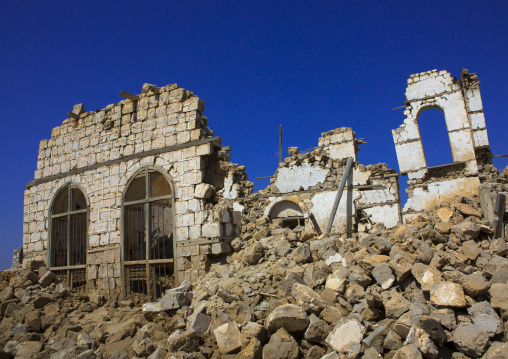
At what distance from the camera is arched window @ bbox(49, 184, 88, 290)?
9203 mm

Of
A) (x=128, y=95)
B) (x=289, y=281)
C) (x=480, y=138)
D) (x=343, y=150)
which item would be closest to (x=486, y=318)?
(x=289, y=281)

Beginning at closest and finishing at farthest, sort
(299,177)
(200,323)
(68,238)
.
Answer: (200,323), (68,238), (299,177)

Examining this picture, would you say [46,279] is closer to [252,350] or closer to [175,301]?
[175,301]

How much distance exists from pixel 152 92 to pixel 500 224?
287 inches

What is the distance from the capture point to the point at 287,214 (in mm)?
13266

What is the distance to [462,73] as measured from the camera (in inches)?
583

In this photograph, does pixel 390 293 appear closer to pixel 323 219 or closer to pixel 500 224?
pixel 500 224

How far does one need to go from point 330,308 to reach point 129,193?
19.4ft

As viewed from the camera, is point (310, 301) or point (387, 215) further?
point (387, 215)

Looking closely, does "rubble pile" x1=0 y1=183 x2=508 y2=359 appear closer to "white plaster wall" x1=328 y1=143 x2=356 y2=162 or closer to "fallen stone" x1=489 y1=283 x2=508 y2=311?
"fallen stone" x1=489 y1=283 x2=508 y2=311

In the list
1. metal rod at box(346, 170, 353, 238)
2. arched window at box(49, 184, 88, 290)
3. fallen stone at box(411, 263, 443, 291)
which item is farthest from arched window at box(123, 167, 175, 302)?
metal rod at box(346, 170, 353, 238)

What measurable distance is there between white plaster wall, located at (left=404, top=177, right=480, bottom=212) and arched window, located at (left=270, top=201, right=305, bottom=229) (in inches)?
165

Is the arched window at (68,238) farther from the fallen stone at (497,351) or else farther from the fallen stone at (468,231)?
the fallen stone at (497,351)

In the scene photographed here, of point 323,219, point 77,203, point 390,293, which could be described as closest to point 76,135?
point 77,203
